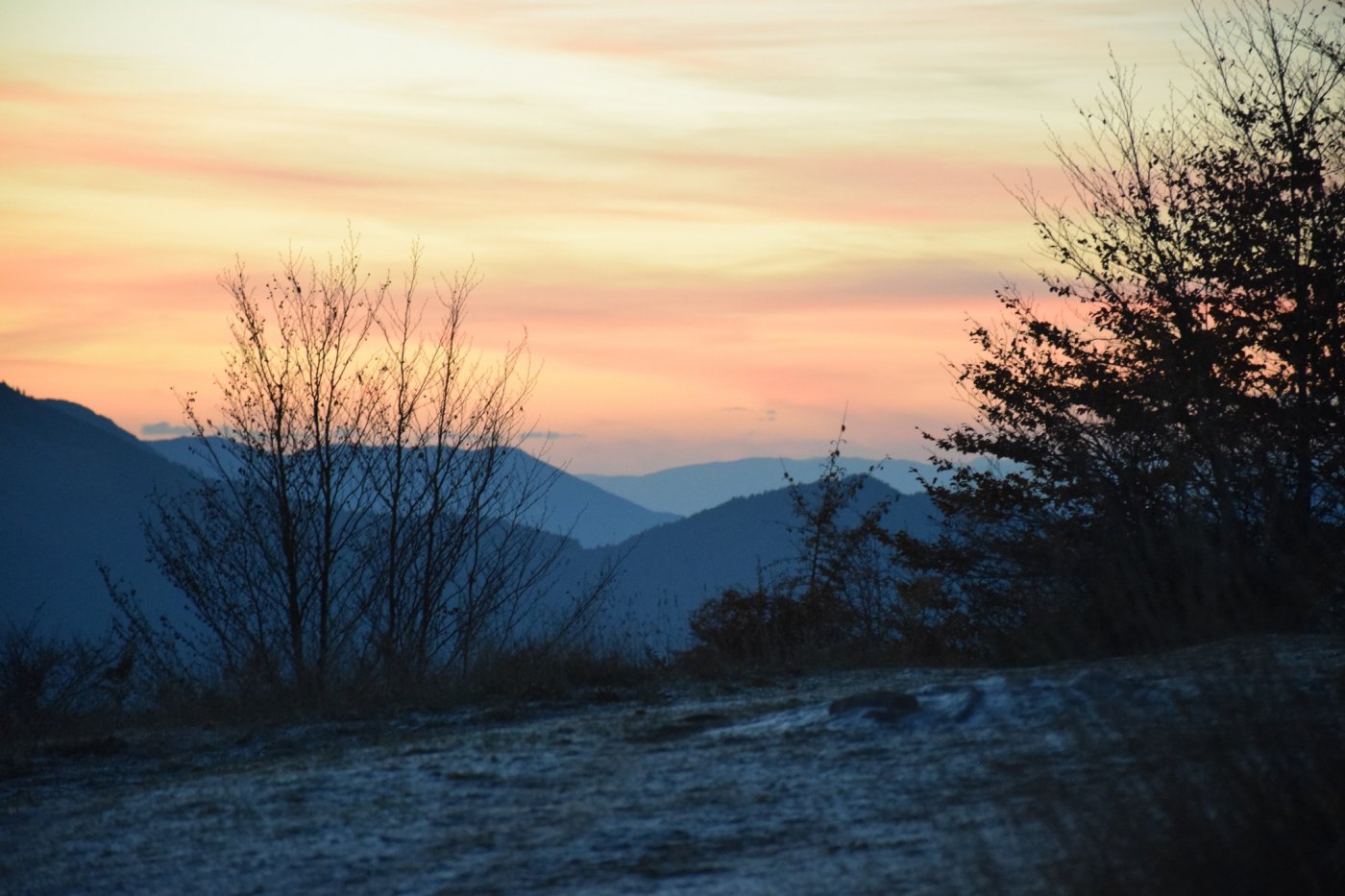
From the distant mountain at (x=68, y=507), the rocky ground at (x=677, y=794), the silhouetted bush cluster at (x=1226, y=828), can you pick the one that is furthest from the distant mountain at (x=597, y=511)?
the silhouetted bush cluster at (x=1226, y=828)

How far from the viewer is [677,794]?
492 centimetres

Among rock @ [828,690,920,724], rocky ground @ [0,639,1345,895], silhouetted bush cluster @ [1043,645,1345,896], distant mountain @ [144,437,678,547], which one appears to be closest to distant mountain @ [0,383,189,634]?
distant mountain @ [144,437,678,547]

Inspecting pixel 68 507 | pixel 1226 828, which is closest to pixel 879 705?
pixel 1226 828

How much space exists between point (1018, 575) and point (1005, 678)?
8269mm

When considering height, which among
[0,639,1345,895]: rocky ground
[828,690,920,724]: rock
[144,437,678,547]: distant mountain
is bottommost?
[0,639,1345,895]: rocky ground

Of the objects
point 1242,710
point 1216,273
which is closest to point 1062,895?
point 1242,710

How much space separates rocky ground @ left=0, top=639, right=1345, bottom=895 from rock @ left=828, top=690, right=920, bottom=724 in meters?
0.01

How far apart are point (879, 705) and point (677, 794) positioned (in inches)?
60.1

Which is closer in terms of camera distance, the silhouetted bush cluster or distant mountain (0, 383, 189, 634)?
the silhouetted bush cluster

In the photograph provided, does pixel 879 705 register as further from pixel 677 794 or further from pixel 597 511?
pixel 597 511

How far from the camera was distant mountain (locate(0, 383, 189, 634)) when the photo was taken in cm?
7656

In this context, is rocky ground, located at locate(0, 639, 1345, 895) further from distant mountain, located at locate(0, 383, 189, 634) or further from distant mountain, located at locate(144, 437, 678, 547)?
distant mountain, located at locate(144, 437, 678, 547)

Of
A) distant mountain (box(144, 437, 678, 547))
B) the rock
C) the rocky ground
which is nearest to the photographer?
the rocky ground

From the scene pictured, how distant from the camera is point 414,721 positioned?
7.72 meters
